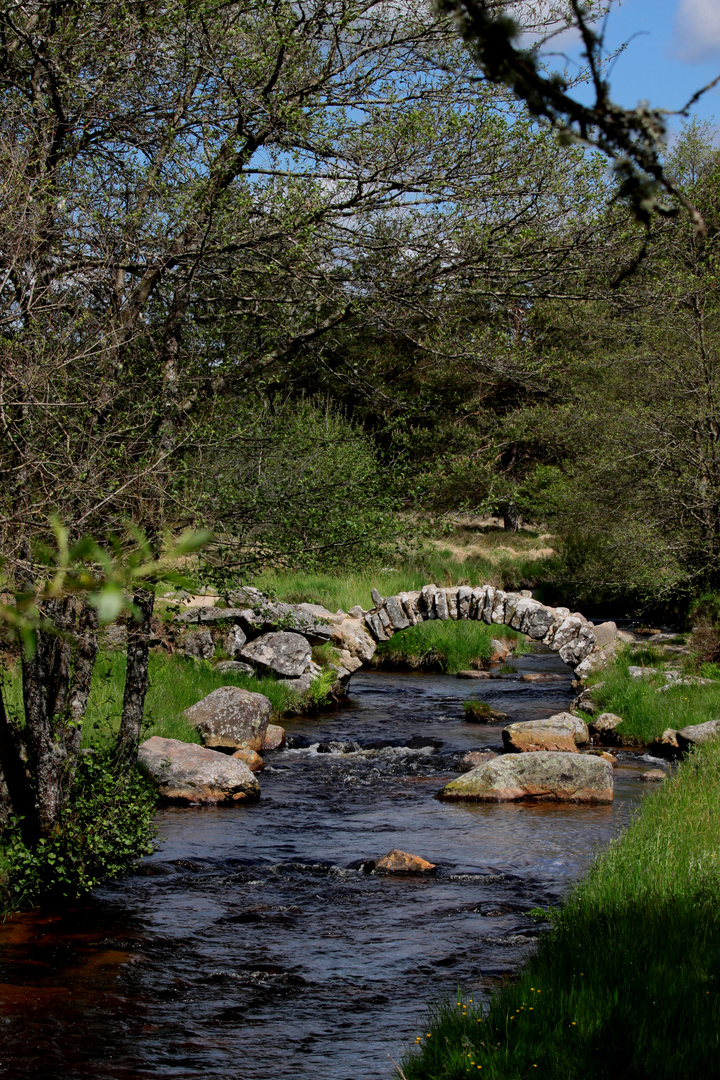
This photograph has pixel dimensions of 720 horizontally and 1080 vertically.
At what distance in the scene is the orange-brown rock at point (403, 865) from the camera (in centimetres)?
974

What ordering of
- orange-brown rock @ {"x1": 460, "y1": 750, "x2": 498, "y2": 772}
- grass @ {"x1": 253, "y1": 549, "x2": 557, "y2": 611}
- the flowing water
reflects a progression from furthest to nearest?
grass @ {"x1": 253, "y1": 549, "x2": 557, "y2": 611}, orange-brown rock @ {"x1": 460, "y1": 750, "x2": 498, "y2": 772}, the flowing water

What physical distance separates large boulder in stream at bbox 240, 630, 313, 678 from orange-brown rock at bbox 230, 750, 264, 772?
446 centimetres

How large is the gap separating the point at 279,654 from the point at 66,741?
34.8 ft

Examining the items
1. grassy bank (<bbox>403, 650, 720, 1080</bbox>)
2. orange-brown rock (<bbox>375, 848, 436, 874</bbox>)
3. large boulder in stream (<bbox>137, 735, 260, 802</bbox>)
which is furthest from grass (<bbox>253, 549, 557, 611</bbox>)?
grassy bank (<bbox>403, 650, 720, 1080</bbox>)

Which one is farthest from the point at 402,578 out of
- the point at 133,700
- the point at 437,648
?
the point at 133,700

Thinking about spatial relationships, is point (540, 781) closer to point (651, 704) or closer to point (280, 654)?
point (651, 704)

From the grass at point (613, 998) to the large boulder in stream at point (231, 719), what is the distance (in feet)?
26.1

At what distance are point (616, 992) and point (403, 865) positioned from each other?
4654 millimetres

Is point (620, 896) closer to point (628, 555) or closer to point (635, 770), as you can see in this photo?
point (635, 770)

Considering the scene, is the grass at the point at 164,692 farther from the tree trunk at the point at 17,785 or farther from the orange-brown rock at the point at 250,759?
the tree trunk at the point at 17,785

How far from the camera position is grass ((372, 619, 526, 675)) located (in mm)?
24708

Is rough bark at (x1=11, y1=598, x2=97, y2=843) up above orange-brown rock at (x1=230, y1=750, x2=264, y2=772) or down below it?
above

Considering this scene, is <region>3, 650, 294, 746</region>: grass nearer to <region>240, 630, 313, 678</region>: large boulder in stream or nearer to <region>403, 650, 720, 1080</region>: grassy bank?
<region>240, 630, 313, 678</region>: large boulder in stream

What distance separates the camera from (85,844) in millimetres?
8570
